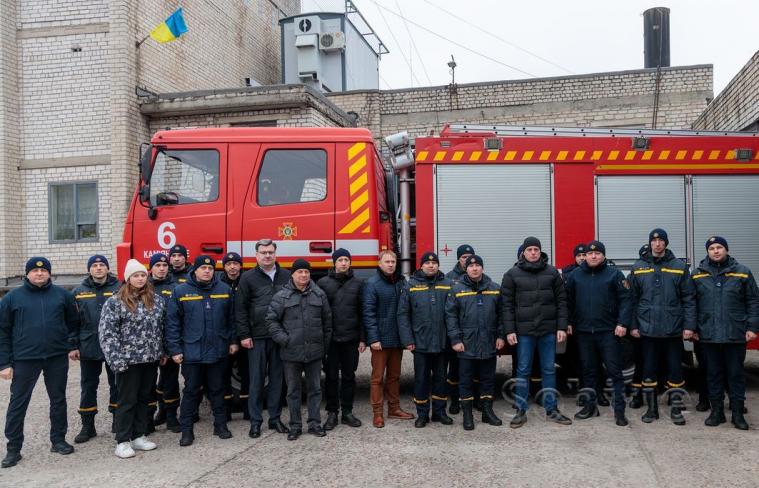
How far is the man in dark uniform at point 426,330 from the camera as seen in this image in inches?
237

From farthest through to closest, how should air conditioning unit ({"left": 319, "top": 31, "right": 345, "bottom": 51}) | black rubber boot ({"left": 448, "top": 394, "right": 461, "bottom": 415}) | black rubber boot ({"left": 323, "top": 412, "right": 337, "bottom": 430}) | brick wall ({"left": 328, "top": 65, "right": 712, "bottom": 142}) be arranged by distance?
air conditioning unit ({"left": 319, "top": 31, "right": 345, "bottom": 51})
brick wall ({"left": 328, "top": 65, "right": 712, "bottom": 142})
black rubber boot ({"left": 448, "top": 394, "right": 461, "bottom": 415})
black rubber boot ({"left": 323, "top": 412, "right": 337, "bottom": 430})

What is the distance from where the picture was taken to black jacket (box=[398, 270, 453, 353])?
6023mm

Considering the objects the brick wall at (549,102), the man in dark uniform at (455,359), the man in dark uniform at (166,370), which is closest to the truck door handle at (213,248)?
the man in dark uniform at (166,370)

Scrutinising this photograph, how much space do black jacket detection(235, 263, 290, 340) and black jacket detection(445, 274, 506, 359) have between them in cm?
169

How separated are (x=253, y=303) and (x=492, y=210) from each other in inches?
106

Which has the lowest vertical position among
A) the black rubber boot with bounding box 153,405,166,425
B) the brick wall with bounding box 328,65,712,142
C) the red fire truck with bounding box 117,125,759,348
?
the black rubber boot with bounding box 153,405,166,425

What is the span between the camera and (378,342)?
6.01 meters

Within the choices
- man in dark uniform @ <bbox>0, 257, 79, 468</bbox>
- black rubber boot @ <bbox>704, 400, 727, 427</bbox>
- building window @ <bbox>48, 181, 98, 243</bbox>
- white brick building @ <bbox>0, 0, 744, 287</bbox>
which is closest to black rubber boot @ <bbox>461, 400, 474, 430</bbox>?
black rubber boot @ <bbox>704, 400, 727, 427</bbox>

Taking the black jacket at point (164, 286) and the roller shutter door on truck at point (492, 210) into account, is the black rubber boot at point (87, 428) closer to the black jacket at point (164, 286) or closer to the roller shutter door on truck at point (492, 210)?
the black jacket at point (164, 286)

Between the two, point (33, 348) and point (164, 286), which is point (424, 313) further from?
point (33, 348)

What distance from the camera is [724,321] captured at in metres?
5.80

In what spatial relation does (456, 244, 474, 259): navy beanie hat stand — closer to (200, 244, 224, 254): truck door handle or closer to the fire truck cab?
the fire truck cab

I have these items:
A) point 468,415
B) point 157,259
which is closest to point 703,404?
point 468,415

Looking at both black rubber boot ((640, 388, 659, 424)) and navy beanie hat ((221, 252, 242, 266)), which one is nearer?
black rubber boot ((640, 388, 659, 424))
